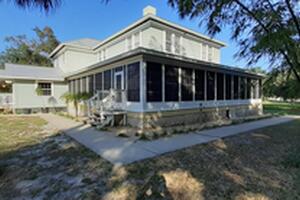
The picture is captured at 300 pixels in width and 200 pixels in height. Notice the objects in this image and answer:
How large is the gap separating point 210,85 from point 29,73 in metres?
14.3

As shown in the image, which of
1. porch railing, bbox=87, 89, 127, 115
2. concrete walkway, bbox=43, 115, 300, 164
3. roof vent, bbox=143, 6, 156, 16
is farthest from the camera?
roof vent, bbox=143, 6, 156, 16

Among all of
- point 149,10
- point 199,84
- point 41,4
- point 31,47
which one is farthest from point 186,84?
point 31,47

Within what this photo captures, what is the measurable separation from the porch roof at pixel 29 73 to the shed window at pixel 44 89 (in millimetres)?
779

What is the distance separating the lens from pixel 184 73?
9.67 meters

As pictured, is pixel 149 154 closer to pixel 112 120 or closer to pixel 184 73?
pixel 112 120

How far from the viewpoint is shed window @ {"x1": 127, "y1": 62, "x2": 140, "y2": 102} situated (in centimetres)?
834

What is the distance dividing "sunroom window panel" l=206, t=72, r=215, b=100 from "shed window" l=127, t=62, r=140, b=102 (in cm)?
463

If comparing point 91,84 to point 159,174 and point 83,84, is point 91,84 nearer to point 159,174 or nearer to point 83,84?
point 83,84

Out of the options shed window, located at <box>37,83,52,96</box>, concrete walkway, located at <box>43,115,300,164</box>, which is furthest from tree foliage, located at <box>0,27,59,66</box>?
concrete walkway, located at <box>43,115,300,164</box>

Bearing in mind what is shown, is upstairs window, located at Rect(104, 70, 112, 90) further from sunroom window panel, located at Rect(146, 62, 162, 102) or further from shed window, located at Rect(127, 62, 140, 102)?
sunroom window panel, located at Rect(146, 62, 162, 102)

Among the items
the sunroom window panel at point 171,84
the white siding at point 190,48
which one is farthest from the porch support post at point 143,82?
the white siding at point 190,48

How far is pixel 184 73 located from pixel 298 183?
6926 millimetres

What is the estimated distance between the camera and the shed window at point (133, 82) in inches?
328

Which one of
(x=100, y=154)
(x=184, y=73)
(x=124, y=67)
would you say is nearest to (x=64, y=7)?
(x=100, y=154)
